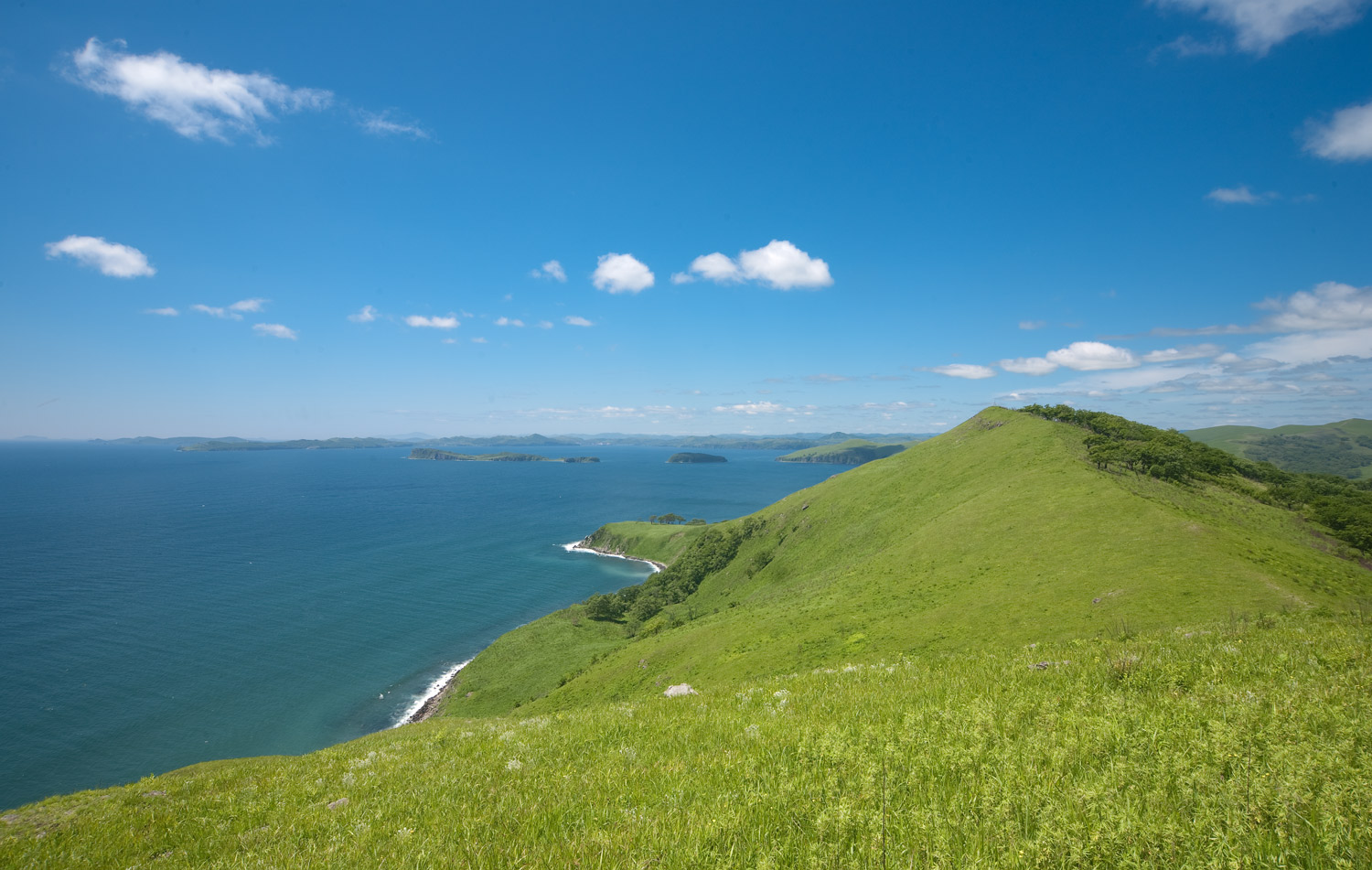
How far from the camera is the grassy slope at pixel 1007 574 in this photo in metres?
30.9

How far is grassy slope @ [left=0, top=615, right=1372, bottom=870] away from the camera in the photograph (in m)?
4.52

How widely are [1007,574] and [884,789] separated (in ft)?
146

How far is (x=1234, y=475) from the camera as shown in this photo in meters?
61.0

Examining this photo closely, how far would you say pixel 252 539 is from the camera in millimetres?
161500

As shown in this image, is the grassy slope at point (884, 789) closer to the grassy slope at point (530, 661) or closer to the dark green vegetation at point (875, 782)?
the dark green vegetation at point (875, 782)

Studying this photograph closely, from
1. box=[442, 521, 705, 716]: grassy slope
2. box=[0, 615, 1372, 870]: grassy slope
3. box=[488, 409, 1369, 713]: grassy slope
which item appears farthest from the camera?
box=[442, 521, 705, 716]: grassy slope

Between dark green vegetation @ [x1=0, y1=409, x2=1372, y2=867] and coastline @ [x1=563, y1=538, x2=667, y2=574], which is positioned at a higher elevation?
dark green vegetation @ [x1=0, y1=409, x2=1372, y2=867]

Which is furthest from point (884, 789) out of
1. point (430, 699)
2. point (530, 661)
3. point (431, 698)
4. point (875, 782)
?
point (431, 698)

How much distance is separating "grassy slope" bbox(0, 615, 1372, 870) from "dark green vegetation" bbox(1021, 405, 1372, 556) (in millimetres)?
47580

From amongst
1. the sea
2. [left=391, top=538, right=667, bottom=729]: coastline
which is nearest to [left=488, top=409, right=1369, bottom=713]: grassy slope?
[left=391, top=538, right=667, bottom=729]: coastline

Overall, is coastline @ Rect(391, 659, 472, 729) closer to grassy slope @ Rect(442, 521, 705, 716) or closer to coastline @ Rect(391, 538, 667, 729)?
coastline @ Rect(391, 538, 667, 729)

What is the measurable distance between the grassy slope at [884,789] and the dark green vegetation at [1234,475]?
47.6 m

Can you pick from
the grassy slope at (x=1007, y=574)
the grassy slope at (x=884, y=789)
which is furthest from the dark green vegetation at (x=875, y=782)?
the grassy slope at (x=1007, y=574)

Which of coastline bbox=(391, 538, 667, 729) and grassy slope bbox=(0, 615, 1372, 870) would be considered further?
coastline bbox=(391, 538, 667, 729)
